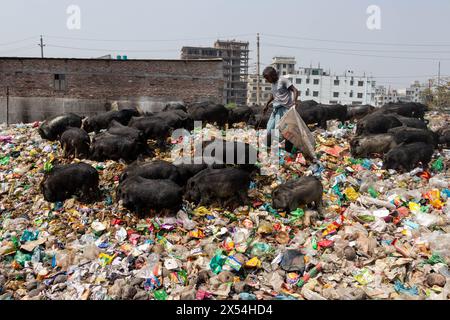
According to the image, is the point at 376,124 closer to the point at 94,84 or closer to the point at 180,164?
the point at 180,164

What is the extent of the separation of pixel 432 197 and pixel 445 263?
5.58ft

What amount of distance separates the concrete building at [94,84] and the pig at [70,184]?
33.8 feet

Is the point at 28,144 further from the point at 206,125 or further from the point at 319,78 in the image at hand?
the point at 319,78

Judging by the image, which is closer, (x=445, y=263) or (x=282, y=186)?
(x=445, y=263)

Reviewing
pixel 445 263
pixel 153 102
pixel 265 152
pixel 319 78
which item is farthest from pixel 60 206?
pixel 319 78

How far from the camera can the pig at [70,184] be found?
6.66 m

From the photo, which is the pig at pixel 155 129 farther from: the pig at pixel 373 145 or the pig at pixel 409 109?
the pig at pixel 409 109

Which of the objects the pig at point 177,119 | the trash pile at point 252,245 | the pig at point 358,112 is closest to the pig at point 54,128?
the pig at point 177,119

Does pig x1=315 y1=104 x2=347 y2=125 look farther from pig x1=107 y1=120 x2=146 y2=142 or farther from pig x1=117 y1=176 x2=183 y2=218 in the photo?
pig x1=117 y1=176 x2=183 y2=218

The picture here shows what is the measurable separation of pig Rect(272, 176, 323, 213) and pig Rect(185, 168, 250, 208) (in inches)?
20.4

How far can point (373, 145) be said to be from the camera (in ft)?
25.7

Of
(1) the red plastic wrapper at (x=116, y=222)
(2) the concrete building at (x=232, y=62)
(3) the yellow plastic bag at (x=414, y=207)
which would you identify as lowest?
(1) the red plastic wrapper at (x=116, y=222)

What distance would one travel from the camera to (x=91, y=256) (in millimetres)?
5246

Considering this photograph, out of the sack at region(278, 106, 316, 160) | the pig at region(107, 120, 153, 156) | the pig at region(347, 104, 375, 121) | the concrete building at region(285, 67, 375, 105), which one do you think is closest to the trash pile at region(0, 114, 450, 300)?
the sack at region(278, 106, 316, 160)
